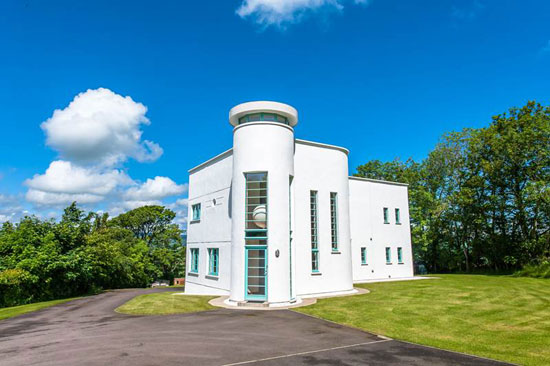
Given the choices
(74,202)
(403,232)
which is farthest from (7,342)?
(74,202)

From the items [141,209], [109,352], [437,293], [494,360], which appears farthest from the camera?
[141,209]

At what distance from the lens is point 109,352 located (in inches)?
303

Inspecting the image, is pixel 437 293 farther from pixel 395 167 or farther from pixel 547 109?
pixel 395 167

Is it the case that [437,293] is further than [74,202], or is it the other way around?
[74,202]

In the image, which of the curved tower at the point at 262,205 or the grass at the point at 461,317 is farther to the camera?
the curved tower at the point at 262,205

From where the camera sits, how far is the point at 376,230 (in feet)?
81.0

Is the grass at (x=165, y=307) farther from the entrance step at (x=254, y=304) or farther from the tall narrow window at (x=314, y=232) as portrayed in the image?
the tall narrow window at (x=314, y=232)

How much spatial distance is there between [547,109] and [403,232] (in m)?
15.4

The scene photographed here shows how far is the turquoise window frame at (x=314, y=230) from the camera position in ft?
58.0

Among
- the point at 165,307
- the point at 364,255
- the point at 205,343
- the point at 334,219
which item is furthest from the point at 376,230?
the point at 205,343

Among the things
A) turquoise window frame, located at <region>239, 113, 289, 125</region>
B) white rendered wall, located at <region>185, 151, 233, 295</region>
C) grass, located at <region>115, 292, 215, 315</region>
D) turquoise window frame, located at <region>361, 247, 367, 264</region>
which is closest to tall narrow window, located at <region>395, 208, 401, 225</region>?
turquoise window frame, located at <region>361, 247, 367, 264</region>

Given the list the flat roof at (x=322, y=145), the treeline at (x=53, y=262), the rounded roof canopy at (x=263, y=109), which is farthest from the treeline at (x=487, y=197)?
the treeline at (x=53, y=262)

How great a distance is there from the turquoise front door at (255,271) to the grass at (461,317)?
2.46 metres

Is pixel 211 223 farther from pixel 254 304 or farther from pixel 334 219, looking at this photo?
pixel 254 304
